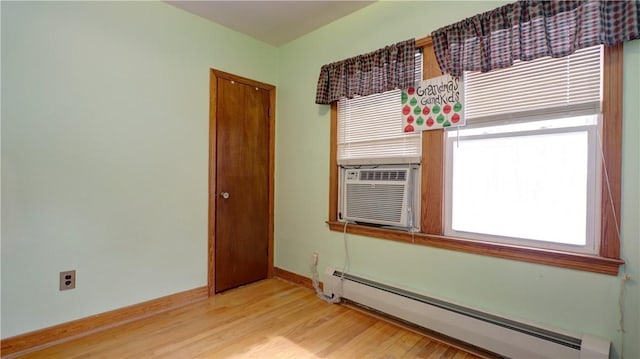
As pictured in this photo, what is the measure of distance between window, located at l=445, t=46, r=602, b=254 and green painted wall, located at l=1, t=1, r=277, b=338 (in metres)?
2.10

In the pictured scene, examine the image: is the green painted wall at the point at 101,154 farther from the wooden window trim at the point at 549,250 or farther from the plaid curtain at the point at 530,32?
the plaid curtain at the point at 530,32

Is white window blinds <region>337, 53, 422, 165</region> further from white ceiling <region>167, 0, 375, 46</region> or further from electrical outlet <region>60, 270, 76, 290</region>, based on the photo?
electrical outlet <region>60, 270, 76, 290</region>

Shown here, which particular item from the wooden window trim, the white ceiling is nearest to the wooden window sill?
the wooden window trim

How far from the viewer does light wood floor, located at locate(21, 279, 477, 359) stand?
186cm

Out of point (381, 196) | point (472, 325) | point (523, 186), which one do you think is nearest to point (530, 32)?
point (523, 186)

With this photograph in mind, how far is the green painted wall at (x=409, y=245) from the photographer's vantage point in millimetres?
1477

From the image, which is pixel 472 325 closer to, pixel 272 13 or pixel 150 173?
pixel 150 173

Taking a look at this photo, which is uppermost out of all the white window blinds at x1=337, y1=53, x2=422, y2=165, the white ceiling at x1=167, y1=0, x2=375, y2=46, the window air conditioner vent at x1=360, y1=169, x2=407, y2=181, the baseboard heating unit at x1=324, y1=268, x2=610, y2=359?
the white ceiling at x1=167, y1=0, x2=375, y2=46

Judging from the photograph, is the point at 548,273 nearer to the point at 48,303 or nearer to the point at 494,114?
the point at 494,114

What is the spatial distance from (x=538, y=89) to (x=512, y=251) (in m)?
0.93

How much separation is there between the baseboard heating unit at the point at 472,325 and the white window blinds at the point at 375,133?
3.18 ft

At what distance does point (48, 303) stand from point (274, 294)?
157cm

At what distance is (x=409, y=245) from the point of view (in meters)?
2.23

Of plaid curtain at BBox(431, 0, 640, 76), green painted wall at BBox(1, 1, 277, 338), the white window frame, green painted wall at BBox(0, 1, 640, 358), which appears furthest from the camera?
green painted wall at BBox(1, 1, 277, 338)
